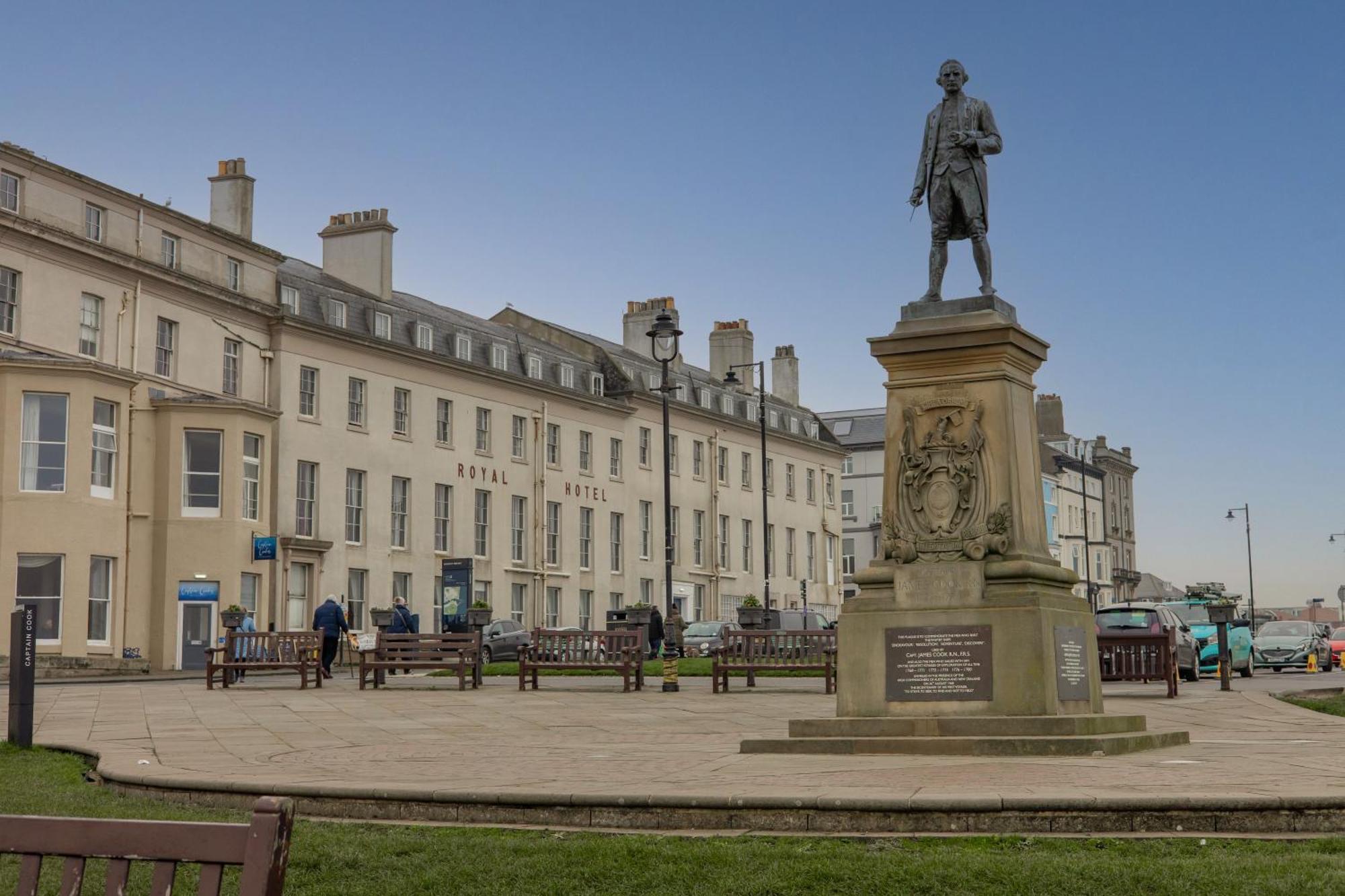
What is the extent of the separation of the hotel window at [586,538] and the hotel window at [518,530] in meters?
3.43

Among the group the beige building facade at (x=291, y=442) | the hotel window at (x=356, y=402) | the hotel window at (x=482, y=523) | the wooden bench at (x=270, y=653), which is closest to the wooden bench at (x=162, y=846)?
the wooden bench at (x=270, y=653)

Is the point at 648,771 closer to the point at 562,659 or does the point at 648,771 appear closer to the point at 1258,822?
the point at 1258,822

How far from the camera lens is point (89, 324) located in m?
40.6

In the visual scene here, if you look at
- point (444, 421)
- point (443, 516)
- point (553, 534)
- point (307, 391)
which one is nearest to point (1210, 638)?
point (307, 391)

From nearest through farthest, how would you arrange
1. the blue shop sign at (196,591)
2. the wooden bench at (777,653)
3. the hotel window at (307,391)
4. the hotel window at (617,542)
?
the wooden bench at (777,653) → the blue shop sign at (196,591) → the hotel window at (307,391) → the hotel window at (617,542)

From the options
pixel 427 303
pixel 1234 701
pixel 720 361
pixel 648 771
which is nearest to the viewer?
pixel 648 771

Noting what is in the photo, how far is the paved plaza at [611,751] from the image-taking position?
28.9 feet

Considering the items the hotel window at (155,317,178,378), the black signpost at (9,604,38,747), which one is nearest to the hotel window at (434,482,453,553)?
the hotel window at (155,317,178,378)

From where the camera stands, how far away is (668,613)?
30969mm

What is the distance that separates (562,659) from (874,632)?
41.2 feet

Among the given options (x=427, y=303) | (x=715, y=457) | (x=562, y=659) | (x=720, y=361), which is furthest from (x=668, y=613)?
(x=720, y=361)

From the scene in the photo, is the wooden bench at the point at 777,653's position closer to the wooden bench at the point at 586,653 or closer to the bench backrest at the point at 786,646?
the bench backrest at the point at 786,646

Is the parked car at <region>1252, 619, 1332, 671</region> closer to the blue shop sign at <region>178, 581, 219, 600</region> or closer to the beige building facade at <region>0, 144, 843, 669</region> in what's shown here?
the beige building facade at <region>0, 144, 843, 669</region>

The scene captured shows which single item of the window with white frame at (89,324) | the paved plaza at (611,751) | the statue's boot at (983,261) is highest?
the window with white frame at (89,324)
